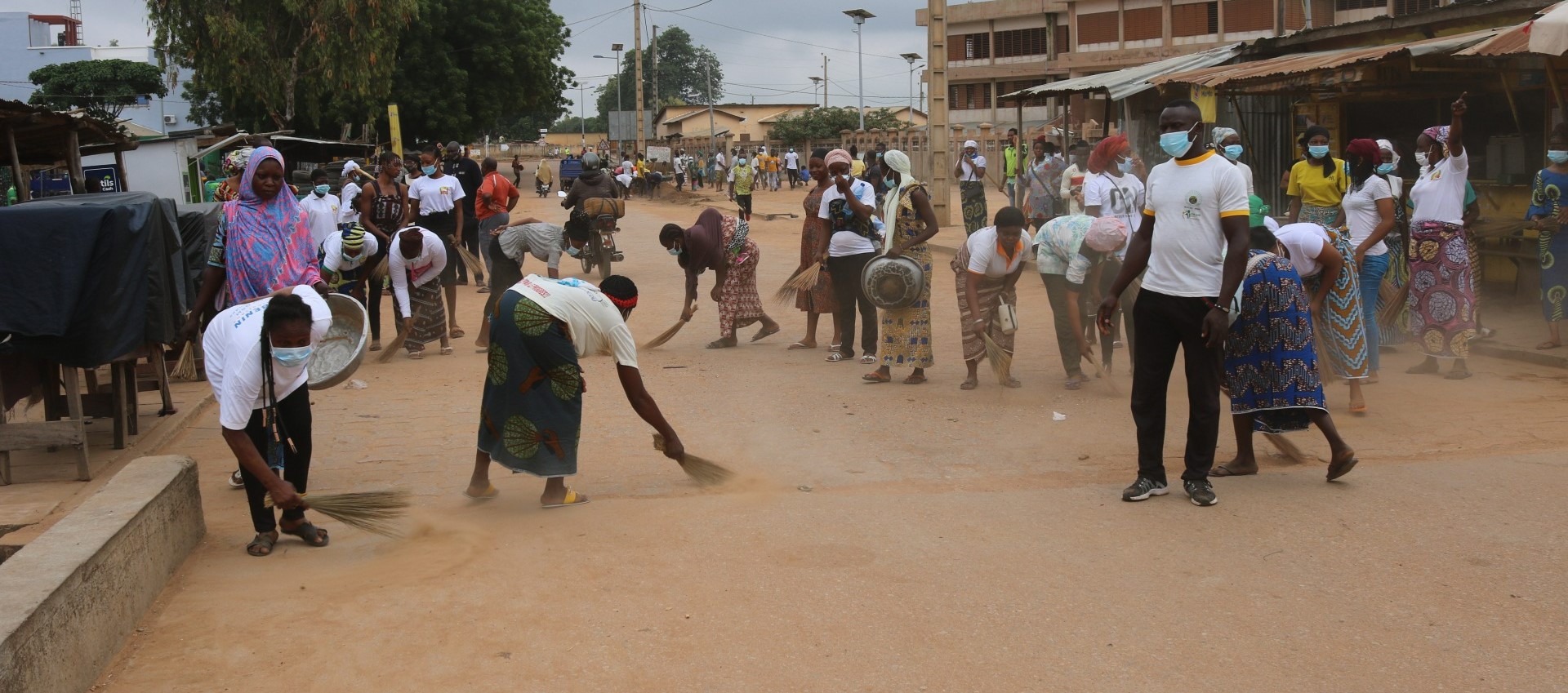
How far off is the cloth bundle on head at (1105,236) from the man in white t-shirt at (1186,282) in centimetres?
277

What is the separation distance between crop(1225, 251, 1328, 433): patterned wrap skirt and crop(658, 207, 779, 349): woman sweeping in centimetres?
537

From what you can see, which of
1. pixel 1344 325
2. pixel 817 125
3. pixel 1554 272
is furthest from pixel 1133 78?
pixel 817 125

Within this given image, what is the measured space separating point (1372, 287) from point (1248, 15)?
39954mm

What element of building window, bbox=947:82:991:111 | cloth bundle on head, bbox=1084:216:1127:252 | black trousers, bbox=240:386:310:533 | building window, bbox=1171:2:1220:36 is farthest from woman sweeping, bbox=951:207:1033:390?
building window, bbox=947:82:991:111

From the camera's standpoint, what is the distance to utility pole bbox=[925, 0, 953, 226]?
76.9 ft

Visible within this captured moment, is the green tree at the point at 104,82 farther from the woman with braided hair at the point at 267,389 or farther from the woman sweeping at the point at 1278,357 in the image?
the woman sweeping at the point at 1278,357

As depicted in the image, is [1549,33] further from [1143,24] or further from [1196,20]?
[1143,24]

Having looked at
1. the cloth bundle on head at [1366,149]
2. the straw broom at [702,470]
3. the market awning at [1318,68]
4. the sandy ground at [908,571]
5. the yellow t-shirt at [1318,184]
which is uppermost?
the market awning at [1318,68]

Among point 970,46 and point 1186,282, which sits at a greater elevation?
point 970,46

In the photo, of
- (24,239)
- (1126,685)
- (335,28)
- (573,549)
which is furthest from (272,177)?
(335,28)

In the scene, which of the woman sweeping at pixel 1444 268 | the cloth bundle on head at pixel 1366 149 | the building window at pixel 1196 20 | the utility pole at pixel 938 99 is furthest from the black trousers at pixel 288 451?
the building window at pixel 1196 20

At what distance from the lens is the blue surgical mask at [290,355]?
16.6 ft

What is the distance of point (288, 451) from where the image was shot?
550 centimetres

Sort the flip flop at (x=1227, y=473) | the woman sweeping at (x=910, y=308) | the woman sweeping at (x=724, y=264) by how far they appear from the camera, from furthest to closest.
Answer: the woman sweeping at (x=724, y=264) → the woman sweeping at (x=910, y=308) → the flip flop at (x=1227, y=473)
